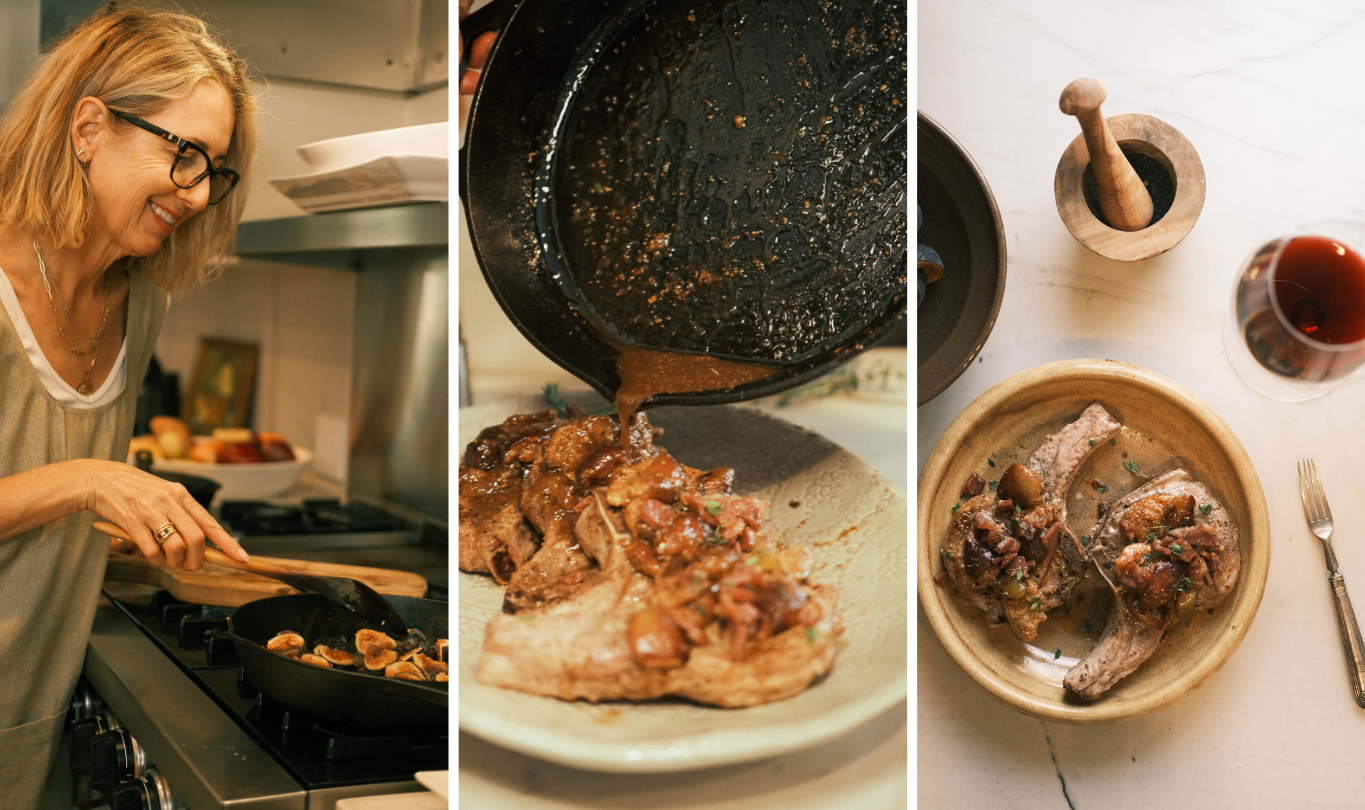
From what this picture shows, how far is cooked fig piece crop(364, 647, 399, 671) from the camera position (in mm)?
1150

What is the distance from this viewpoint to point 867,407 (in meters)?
1.03

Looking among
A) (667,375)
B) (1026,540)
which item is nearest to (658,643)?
(667,375)

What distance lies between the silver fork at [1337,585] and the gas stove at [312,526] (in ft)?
5.76

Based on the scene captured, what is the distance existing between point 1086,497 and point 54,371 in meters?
1.55

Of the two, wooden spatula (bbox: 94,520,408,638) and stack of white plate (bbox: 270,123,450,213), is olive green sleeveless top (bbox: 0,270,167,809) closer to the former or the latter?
wooden spatula (bbox: 94,520,408,638)

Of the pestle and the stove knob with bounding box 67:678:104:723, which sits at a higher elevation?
the pestle

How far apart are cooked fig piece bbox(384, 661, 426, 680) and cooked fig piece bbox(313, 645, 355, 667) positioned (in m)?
0.05

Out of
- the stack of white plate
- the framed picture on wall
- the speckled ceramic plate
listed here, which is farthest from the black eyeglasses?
the framed picture on wall

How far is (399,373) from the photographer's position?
2.09 meters

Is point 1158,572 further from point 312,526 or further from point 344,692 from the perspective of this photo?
point 312,526

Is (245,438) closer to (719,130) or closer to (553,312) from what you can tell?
(553,312)

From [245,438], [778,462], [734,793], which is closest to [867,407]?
[778,462]

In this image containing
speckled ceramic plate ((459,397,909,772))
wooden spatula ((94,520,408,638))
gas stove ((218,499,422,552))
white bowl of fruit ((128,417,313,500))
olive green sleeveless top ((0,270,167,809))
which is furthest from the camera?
white bowl of fruit ((128,417,313,500))

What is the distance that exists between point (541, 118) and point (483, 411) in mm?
372
